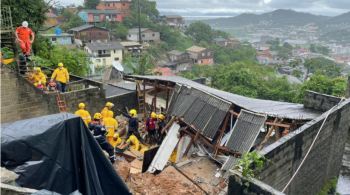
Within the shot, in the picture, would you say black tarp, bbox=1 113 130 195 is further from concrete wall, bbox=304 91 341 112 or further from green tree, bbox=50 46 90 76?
green tree, bbox=50 46 90 76

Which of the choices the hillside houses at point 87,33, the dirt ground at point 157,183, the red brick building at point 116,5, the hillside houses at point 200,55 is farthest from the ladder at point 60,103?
the red brick building at point 116,5

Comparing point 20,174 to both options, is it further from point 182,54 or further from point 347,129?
point 182,54

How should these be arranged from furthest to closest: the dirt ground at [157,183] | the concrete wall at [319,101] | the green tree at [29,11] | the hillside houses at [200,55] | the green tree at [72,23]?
1. the hillside houses at [200,55]
2. the green tree at [72,23]
3. the green tree at [29,11]
4. the concrete wall at [319,101]
5. the dirt ground at [157,183]

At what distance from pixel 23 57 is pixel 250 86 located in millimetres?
40559

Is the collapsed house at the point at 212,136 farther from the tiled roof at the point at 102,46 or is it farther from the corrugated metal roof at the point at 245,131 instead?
the tiled roof at the point at 102,46

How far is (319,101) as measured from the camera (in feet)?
43.0

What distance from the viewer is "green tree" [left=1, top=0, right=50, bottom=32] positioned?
18.9 meters

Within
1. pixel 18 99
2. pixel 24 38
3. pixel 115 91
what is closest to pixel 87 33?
pixel 115 91

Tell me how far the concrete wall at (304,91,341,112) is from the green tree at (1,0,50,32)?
16.3 m

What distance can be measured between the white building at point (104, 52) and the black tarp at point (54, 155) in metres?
51.5

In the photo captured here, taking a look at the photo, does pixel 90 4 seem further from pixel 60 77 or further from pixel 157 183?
pixel 157 183

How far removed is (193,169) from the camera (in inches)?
453

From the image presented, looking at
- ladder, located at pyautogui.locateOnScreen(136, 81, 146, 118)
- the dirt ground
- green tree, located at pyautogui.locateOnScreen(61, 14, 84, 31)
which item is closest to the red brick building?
green tree, located at pyautogui.locateOnScreen(61, 14, 84, 31)

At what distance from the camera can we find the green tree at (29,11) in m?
18.9
